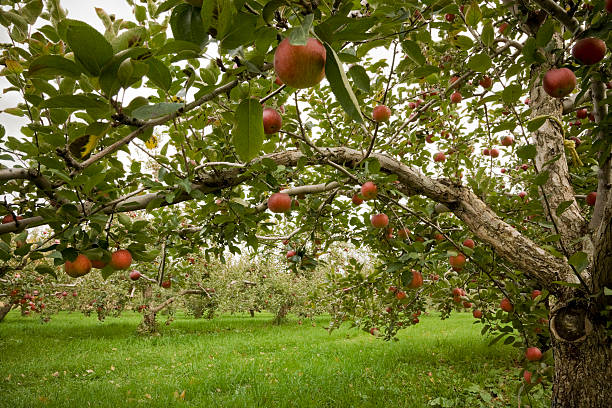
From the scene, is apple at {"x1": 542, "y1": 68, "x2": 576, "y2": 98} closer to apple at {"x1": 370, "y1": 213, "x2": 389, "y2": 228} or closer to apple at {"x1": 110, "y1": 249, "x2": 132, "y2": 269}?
apple at {"x1": 370, "y1": 213, "x2": 389, "y2": 228}

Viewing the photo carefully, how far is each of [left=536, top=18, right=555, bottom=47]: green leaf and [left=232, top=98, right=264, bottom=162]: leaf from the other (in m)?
1.07

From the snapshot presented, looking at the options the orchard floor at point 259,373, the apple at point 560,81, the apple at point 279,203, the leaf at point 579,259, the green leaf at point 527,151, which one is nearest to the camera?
the apple at point 560,81

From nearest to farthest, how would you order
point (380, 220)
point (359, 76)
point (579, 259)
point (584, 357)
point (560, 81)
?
point (359, 76) < point (560, 81) < point (579, 259) < point (584, 357) < point (380, 220)

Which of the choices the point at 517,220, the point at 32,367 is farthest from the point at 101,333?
the point at 517,220

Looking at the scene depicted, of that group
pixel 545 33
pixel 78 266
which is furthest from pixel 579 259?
pixel 78 266

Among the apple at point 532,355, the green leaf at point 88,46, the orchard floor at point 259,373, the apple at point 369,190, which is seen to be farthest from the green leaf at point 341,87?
the orchard floor at point 259,373

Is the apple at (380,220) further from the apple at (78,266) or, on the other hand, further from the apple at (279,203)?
the apple at (78,266)

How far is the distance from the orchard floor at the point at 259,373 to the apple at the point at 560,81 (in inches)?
170

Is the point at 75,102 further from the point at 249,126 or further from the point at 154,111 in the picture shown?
the point at 249,126

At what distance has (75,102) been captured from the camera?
2.34ft

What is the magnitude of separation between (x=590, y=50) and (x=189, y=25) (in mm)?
Answer: 1413

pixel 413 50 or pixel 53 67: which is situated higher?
pixel 413 50

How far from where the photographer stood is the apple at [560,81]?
4.36ft

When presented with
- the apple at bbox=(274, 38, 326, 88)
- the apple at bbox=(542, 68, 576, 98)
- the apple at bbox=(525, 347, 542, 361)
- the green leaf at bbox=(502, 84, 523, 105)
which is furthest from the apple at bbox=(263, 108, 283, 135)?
the apple at bbox=(525, 347, 542, 361)
